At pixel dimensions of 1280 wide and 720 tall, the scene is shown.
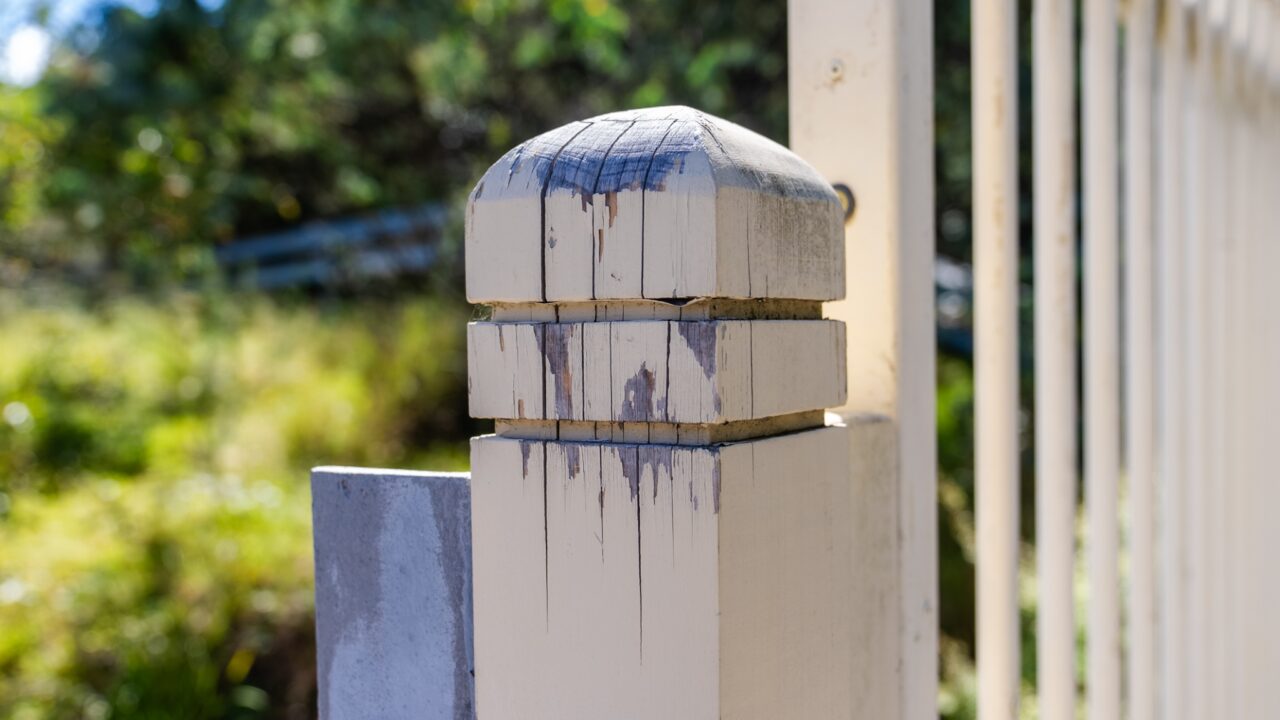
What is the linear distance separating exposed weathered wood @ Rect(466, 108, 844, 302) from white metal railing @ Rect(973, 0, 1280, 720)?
45 centimetres

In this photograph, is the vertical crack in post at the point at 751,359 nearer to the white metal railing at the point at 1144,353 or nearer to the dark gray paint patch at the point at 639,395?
the dark gray paint patch at the point at 639,395

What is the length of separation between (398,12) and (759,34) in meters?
1.81

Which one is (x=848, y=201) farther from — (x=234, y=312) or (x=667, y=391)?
(x=234, y=312)

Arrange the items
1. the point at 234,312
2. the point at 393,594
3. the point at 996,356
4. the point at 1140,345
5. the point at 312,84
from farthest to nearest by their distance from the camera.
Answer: the point at 234,312 → the point at 312,84 → the point at 1140,345 → the point at 996,356 → the point at 393,594

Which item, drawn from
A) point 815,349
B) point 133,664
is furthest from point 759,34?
point 815,349

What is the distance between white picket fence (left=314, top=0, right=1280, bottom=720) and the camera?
2.11 feet

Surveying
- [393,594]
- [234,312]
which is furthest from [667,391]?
[234,312]

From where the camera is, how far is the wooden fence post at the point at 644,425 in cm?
64

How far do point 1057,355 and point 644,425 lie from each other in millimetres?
697

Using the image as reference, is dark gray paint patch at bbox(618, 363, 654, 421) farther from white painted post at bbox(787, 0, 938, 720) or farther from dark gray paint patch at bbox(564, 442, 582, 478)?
white painted post at bbox(787, 0, 938, 720)

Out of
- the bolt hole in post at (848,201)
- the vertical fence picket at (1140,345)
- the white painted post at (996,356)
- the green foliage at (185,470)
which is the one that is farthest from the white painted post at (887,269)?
the green foliage at (185,470)

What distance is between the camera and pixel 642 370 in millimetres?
646

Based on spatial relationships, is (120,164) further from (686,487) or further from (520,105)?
(686,487)

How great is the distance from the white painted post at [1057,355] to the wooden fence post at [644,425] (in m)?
0.54
